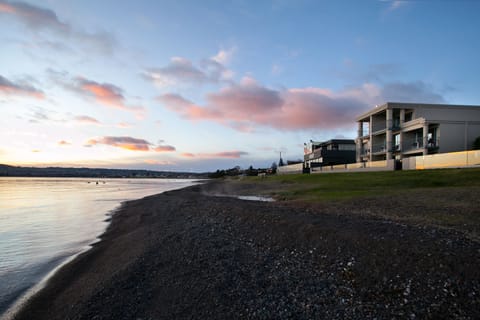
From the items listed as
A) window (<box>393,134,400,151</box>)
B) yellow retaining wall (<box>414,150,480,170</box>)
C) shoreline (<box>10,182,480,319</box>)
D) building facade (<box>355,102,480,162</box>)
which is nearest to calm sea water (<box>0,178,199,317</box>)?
shoreline (<box>10,182,480,319</box>)

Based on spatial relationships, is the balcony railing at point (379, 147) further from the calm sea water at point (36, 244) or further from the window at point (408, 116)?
the calm sea water at point (36, 244)

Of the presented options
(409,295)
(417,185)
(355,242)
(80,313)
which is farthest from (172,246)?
(417,185)

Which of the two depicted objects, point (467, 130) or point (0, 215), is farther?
point (467, 130)

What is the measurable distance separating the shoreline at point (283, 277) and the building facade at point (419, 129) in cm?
3864

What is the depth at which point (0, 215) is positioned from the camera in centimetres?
1955

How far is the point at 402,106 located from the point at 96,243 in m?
47.9

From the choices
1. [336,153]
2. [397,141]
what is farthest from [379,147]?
[336,153]

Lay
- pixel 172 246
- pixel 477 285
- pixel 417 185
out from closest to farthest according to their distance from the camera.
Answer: pixel 477 285 < pixel 172 246 < pixel 417 185

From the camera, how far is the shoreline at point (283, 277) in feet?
15.3

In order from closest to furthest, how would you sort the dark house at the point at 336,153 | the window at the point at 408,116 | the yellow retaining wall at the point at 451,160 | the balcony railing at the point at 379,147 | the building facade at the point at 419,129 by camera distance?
the yellow retaining wall at the point at 451,160 → the building facade at the point at 419,129 → the window at the point at 408,116 → the balcony railing at the point at 379,147 → the dark house at the point at 336,153

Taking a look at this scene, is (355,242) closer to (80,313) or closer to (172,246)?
(172,246)

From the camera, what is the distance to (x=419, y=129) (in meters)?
40.6

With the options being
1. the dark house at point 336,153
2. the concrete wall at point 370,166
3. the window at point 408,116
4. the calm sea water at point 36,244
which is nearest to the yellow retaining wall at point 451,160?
the concrete wall at point 370,166

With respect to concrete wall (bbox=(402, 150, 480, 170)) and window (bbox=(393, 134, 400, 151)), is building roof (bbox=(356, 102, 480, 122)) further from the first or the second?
concrete wall (bbox=(402, 150, 480, 170))
